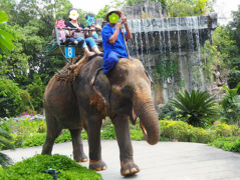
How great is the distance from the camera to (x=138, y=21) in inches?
Answer: 515

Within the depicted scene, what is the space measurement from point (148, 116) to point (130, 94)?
0.39m

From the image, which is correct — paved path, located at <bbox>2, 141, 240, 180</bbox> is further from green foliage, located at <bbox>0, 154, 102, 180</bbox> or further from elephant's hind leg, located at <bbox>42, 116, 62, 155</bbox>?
elephant's hind leg, located at <bbox>42, 116, 62, 155</bbox>

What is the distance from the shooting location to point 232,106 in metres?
8.71

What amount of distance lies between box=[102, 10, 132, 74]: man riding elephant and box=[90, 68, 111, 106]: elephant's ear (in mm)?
138

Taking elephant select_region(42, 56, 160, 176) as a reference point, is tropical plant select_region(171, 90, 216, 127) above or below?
below

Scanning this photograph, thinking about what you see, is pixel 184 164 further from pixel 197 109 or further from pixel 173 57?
pixel 173 57

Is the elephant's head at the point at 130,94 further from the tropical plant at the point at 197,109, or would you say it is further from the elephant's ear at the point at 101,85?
the tropical plant at the point at 197,109

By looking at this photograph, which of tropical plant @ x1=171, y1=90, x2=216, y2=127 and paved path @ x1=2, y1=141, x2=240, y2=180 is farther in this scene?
tropical plant @ x1=171, y1=90, x2=216, y2=127

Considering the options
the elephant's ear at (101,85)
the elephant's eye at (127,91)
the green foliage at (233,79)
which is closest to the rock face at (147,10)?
the green foliage at (233,79)

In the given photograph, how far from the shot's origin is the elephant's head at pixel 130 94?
3.32 m

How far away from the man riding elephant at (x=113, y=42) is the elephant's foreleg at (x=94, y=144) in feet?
2.70

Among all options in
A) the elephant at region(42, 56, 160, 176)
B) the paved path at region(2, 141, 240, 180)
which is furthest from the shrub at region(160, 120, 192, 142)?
the elephant at region(42, 56, 160, 176)

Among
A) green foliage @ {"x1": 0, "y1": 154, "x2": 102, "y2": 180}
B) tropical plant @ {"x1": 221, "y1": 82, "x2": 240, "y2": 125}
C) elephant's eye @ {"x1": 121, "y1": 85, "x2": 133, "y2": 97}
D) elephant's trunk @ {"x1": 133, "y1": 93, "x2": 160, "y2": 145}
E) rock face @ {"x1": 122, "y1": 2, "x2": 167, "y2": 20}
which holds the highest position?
rock face @ {"x1": 122, "y1": 2, "x2": 167, "y2": 20}

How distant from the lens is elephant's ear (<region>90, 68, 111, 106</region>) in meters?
3.78
